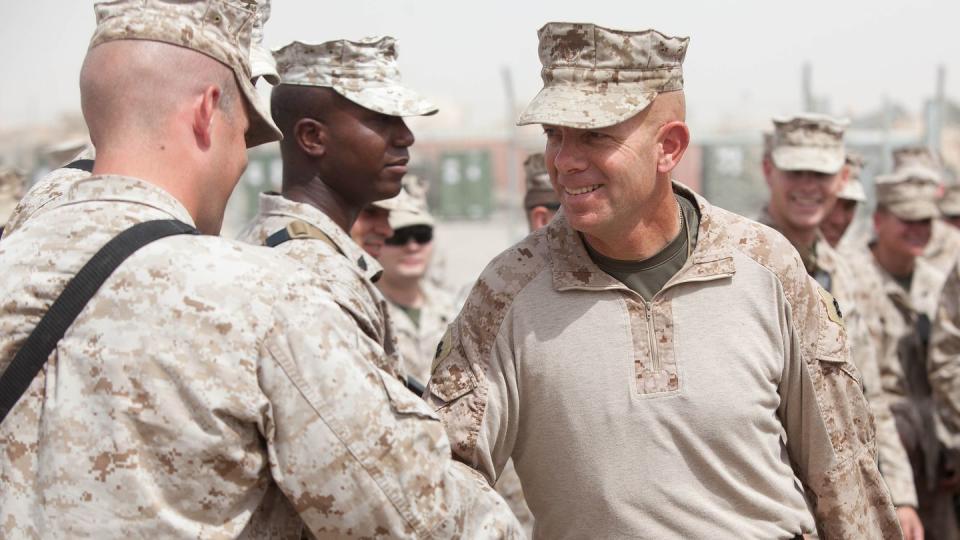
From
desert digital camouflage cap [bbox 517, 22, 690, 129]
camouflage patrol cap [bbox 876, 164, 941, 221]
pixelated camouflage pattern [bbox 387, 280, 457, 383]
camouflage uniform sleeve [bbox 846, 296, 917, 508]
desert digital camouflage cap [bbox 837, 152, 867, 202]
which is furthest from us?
camouflage patrol cap [bbox 876, 164, 941, 221]

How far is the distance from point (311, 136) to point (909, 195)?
4669 millimetres

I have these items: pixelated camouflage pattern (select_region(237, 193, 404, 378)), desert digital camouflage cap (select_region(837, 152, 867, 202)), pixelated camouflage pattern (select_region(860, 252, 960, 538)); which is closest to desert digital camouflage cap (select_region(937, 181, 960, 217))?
pixelated camouflage pattern (select_region(860, 252, 960, 538))

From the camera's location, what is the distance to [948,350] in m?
5.88

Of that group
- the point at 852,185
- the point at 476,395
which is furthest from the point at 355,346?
the point at 852,185

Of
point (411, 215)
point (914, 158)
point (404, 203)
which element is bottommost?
point (914, 158)

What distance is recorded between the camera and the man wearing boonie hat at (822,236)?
5.12 metres

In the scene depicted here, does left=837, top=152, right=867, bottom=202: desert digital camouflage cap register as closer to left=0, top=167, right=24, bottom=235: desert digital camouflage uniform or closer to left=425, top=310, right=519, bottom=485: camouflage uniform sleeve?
A: left=425, top=310, right=519, bottom=485: camouflage uniform sleeve

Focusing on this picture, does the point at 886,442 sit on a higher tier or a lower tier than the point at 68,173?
lower

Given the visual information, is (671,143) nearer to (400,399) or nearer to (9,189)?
(400,399)

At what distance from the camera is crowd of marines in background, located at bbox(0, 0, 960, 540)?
6.63ft

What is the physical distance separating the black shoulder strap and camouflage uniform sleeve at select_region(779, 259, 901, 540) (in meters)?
1.85

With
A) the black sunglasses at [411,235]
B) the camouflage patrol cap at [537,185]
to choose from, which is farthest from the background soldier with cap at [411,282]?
the camouflage patrol cap at [537,185]

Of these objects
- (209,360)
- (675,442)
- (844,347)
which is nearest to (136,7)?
(209,360)

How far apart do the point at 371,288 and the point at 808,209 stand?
304 centimetres
